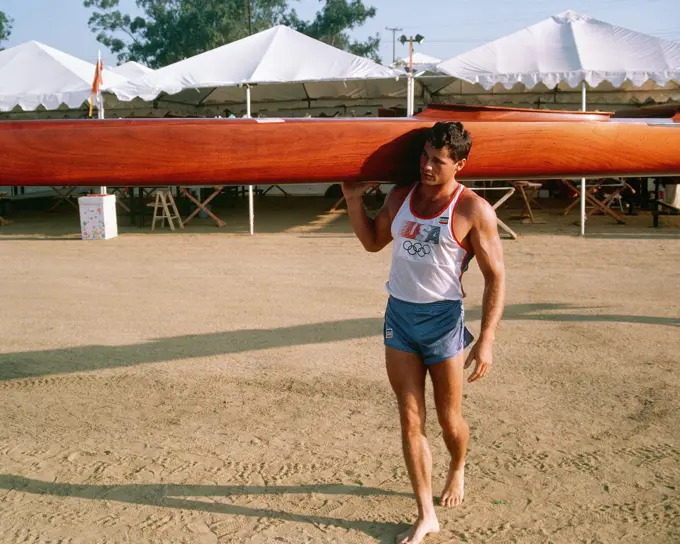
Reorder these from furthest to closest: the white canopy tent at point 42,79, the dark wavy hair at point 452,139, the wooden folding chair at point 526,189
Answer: the white canopy tent at point 42,79
the wooden folding chair at point 526,189
the dark wavy hair at point 452,139

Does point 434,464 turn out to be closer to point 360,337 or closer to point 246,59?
point 360,337

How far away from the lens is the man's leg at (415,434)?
9.09ft

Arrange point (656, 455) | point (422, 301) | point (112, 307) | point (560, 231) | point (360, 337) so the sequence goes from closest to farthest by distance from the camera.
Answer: point (422, 301)
point (656, 455)
point (360, 337)
point (112, 307)
point (560, 231)

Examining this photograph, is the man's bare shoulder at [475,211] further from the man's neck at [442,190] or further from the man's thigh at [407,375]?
the man's thigh at [407,375]

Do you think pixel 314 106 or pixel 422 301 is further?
pixel 314 106

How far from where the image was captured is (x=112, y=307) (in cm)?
674

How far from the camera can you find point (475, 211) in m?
2.73

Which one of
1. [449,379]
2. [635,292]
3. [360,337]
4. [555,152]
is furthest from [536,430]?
[635,292]

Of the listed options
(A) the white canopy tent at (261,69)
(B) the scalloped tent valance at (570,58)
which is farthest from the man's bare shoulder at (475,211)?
(B) the scalloped tent valance at (570,58)

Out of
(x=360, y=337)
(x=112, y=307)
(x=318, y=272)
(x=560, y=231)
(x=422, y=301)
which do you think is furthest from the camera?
(x=560, y=231)

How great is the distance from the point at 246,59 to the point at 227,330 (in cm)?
805

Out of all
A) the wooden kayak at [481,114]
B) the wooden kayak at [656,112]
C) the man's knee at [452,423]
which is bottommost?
the man's knee at [452,423]

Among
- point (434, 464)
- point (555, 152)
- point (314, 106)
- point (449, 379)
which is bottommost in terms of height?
point (434, 464)

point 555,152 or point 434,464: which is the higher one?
point 555,152
